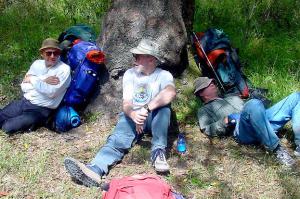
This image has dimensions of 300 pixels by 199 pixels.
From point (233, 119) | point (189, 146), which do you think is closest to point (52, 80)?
point (189, 146)

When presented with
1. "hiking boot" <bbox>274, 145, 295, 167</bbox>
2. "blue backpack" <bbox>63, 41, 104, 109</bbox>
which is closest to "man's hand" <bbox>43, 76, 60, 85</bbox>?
"blue backpack" <bbox>63, 41, 104, 109</bbox>

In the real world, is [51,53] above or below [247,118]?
above

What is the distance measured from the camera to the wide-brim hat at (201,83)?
234 inches

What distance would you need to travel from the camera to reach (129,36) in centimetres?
586

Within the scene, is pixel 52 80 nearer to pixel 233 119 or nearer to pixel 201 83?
pixel 201 83

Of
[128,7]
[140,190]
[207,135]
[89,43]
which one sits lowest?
[207,135]

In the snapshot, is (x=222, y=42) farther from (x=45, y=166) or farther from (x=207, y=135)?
(x=45, y=166)

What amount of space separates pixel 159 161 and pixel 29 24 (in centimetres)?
451

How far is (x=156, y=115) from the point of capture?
519 cm

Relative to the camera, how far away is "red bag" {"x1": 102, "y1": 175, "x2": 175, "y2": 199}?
4129mm

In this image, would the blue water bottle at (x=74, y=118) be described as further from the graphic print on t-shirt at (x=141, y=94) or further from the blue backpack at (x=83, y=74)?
the graphic print on t-shirt at (x=141, y=94)

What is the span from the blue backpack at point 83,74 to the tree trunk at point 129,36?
0.48 feet

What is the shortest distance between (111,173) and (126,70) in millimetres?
1481

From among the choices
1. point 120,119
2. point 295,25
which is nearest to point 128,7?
point 120,119
